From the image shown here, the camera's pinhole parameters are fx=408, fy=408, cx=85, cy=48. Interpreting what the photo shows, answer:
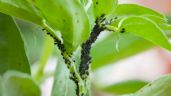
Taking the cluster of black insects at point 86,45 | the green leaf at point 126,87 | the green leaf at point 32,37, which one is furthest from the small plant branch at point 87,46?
the green leaf at point 126,87

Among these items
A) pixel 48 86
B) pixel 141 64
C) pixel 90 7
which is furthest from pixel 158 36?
pixel 141 64

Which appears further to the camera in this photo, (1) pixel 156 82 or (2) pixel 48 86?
(2) pixel 48 86

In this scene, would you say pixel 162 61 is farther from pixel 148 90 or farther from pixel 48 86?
pixel 148 90

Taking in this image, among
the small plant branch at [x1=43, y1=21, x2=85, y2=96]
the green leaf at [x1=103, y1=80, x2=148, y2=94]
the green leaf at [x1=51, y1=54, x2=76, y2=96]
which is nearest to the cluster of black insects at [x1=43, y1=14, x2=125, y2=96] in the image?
the small plant branch at [x1=43, y1=21, x2=85, y2=96]

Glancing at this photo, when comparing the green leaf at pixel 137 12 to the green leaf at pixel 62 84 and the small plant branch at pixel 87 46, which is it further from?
the green leaf at pixel 62 84

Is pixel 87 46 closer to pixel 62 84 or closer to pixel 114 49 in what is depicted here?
pixel 62 84

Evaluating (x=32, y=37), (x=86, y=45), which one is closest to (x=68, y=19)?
(x=86, y=45)

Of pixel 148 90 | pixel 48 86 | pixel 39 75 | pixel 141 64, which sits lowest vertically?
pixel 148 90
